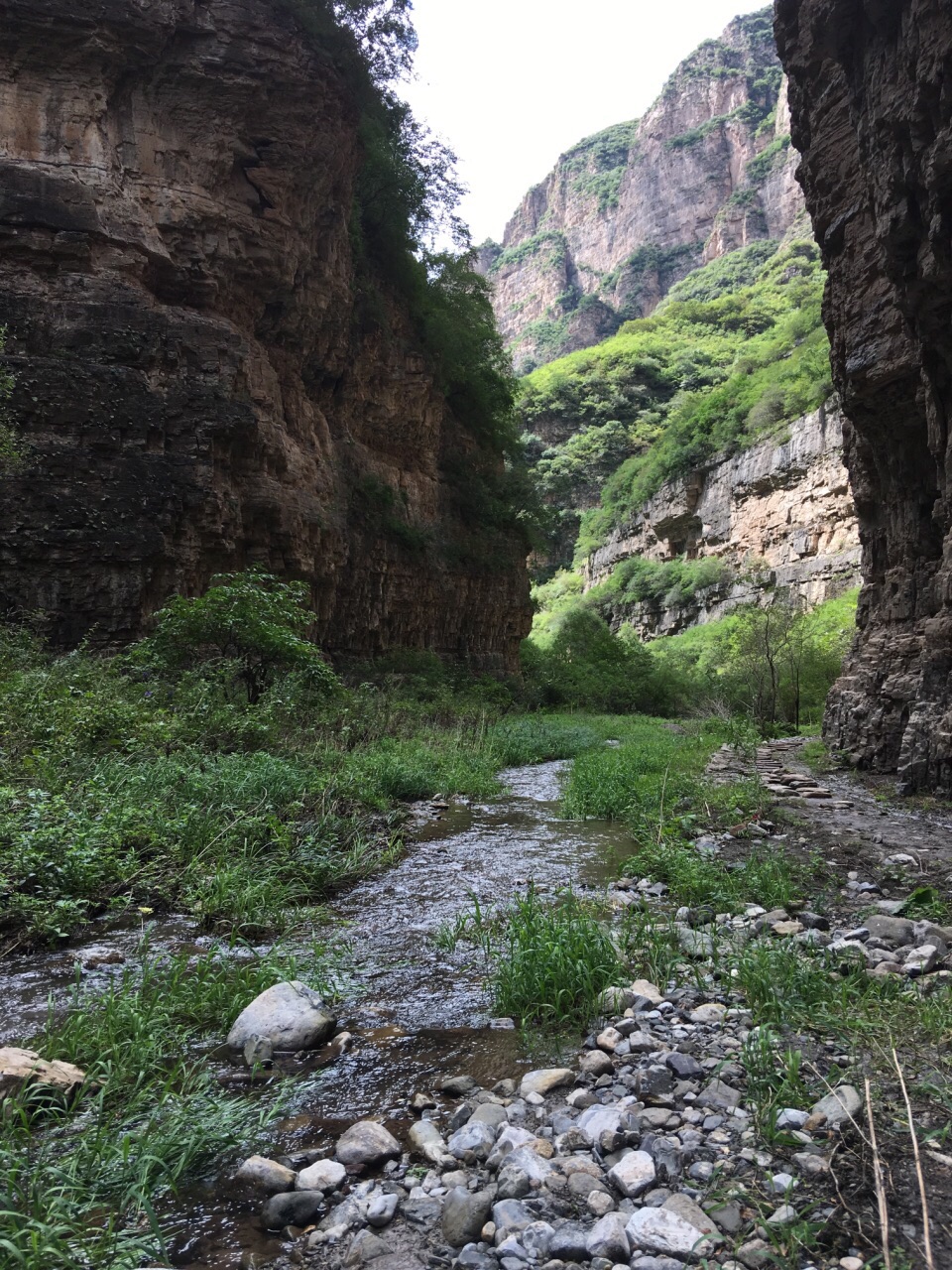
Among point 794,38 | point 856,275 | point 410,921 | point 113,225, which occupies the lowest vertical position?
point 410,921

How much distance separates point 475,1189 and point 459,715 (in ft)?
57.6

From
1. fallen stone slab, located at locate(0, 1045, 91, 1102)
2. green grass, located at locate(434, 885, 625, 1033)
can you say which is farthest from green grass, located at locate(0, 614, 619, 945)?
green grass, located at locate(434, 885, 625, 1033)

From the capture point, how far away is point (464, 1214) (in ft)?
6.86

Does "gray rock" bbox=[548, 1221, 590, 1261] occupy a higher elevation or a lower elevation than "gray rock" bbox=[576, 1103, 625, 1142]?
higher

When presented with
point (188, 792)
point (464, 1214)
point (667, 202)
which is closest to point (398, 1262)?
point (464, 1214)

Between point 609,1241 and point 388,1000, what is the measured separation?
221 cm

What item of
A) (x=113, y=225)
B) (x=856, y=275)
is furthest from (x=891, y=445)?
(x=113, y=225)

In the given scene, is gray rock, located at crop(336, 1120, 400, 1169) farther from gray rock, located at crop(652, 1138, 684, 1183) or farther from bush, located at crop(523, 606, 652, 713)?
bush, located at crop(523, 606, 652, 713)

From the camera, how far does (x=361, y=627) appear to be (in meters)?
22.0

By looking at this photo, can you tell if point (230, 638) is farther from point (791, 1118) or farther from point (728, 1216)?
point (728, 1216)

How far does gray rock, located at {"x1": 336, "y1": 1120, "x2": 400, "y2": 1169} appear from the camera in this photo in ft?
8.00

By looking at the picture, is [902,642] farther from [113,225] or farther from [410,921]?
[113,225]

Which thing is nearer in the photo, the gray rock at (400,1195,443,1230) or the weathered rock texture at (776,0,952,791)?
the gray rock at (400,1195,443,1230)

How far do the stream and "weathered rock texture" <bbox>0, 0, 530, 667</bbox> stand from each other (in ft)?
32.7
